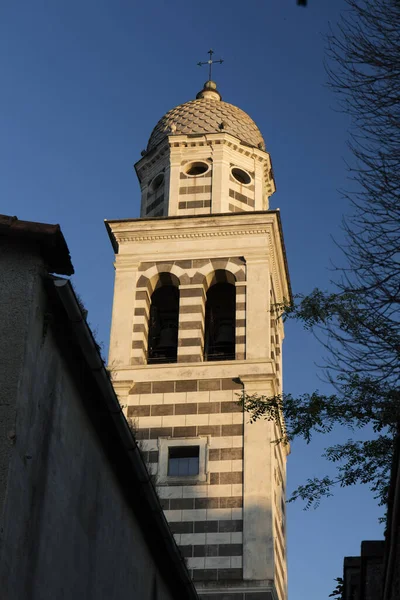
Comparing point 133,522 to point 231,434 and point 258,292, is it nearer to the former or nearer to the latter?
point 231,434

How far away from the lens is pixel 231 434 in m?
29.7

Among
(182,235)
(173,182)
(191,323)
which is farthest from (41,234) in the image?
(173,182)

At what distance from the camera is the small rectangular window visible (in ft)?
→ 96.6

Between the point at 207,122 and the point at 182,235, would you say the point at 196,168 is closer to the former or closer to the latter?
the point at 207,122

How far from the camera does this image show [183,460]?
97.2 feet

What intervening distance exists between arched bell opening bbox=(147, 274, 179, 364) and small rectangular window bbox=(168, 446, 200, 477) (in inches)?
117

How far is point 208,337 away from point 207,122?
24.7 ft

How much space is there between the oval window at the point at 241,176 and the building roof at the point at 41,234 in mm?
23081

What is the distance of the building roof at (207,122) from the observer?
120ft

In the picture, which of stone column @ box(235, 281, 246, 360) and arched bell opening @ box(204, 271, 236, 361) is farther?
arched bell opening @ box(204, 271, 236, 361)

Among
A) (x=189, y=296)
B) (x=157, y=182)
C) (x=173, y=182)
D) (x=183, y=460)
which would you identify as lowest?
(x=183, y=460)

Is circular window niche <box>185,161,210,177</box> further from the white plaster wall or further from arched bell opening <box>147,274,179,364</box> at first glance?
the white plaster wall

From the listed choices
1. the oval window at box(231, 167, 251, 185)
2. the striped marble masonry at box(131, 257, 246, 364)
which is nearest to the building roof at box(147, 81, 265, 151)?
the oval window at box(231, 167, 251, 185)

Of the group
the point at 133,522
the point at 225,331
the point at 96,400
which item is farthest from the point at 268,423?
the point at 96,400
